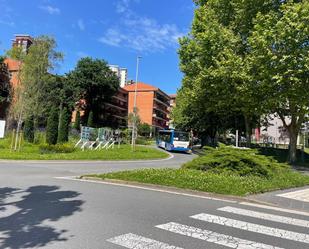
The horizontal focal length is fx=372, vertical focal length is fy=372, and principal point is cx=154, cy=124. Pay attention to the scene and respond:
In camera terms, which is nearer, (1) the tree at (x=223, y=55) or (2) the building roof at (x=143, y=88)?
(1) the tree at (x=223, y=55)

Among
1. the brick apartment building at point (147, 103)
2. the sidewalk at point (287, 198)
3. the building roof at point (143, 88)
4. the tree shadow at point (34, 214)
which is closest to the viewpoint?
the tree shadow at point (34, 214)

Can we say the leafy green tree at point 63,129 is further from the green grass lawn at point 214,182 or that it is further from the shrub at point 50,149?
the green grass lawn at point 214,182

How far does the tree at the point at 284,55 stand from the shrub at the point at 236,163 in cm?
883

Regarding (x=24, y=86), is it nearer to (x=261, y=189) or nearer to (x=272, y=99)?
(x=272, y=99)

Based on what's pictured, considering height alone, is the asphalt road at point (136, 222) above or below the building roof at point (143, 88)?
below

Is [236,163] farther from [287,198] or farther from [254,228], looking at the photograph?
[254,228]

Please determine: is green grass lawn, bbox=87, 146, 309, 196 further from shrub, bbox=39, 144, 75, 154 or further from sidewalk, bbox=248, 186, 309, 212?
shrub, bbox=39, 144, 75, 154

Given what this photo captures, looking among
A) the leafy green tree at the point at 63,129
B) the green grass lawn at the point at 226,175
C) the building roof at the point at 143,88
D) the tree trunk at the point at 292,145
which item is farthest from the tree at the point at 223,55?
the building roof at the point at 143,88

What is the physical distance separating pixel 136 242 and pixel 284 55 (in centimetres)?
1944

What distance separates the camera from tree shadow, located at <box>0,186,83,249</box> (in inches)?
221

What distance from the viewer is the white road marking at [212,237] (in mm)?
5641

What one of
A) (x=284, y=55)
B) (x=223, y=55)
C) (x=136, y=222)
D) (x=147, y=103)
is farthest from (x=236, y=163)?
(x=147, y=103)

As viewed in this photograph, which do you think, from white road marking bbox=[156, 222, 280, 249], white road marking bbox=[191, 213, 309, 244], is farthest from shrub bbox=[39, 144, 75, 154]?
white road marking bbox=[156, 222, 280, 249]

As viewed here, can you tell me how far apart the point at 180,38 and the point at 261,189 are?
2381cm
